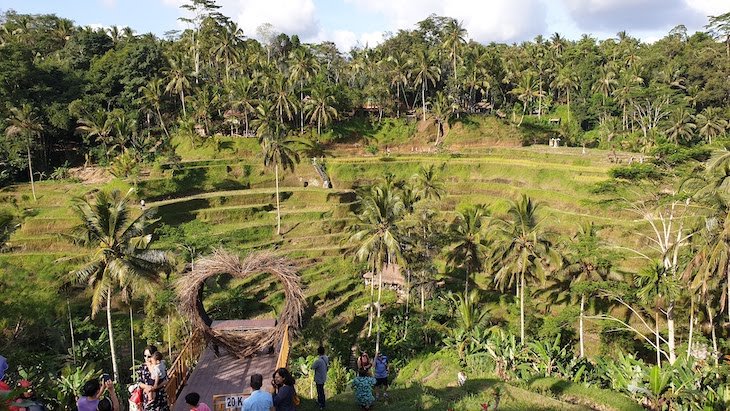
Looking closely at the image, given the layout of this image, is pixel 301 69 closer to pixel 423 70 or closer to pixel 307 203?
pixel 423 70

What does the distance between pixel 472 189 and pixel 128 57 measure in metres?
41.3

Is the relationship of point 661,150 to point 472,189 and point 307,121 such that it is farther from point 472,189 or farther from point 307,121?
point 307,121

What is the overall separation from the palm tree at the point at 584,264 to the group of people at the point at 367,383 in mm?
14315

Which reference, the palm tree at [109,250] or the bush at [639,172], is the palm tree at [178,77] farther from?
the bush at [639,172]

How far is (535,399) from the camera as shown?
12.6m

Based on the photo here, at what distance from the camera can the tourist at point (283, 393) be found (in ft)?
29.0

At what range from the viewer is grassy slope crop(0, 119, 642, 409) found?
32375 mm

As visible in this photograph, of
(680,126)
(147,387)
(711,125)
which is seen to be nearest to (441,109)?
(680,126)

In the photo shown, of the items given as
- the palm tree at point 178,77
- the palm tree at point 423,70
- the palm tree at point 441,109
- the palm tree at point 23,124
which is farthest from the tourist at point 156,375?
the palm tree at point 423,70

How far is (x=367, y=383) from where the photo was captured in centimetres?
1228

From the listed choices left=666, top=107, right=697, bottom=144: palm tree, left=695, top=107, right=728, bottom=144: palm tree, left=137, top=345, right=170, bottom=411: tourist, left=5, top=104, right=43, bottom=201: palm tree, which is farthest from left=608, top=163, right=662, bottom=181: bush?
left=695, top=107, right=728, bottom=144: palm tree

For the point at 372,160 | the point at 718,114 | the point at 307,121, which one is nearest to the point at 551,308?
the point at 372,160

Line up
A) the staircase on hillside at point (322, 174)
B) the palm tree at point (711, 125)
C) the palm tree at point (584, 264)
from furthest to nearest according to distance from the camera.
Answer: the palm tree at point (711, 125)
the staircase on hillside at point (322, 174)
the palm tree at point (584, 264)

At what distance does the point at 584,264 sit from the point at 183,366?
22271 millimetres
